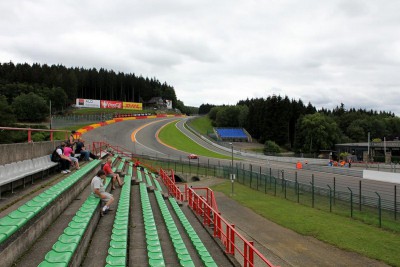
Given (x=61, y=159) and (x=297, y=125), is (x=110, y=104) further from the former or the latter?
(x=61, y=159)

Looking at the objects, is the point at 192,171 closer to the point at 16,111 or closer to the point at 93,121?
the point at 93,121

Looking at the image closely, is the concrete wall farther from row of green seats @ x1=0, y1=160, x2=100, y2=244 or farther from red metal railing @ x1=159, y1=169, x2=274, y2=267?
red metal railing @ x1=159, y1=169, x2=274, y2=267

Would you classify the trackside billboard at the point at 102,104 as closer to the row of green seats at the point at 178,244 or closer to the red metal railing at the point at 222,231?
the red metal railing at the point at 222,231

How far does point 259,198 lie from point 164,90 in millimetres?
157668

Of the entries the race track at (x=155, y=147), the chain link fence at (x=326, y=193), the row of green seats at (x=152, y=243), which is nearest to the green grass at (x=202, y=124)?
the race track at (x=155, y=147)

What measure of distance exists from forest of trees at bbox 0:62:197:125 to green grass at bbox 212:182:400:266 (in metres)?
46.3

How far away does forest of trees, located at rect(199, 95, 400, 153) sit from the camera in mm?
77062

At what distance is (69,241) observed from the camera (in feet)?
18.7

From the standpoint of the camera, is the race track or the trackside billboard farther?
the trackside billboard

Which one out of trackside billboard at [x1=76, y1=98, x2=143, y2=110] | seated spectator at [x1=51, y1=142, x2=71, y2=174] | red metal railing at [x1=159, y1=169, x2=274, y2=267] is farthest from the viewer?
trackside billboard at [x1=76, y1=98, x2=143, y2=110]

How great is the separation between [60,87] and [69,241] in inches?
4206

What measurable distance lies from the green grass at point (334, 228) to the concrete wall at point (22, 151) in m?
13.2

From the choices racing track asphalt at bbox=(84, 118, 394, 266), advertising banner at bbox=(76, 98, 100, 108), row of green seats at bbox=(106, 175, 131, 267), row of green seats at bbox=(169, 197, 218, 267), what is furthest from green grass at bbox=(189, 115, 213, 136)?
row of green seats at bbox=(106, 175, 131, 267)

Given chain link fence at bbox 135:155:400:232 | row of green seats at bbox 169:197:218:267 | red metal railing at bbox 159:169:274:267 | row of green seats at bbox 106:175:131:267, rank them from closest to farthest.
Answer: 1. row of green seats at bbox 106:175:131:267
2. row of green seats at bbox 169:197:218:267
3. red metal railing at bbox 159:169:274:267
4. chain link fence at bbox 135:155:400:232
